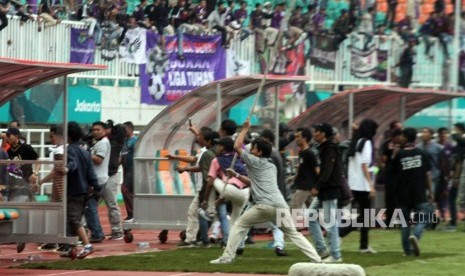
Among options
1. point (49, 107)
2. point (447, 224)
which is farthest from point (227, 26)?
point (49, 107)

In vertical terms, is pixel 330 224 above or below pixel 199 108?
below

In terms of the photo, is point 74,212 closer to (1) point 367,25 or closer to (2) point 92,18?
(2) point 92,18

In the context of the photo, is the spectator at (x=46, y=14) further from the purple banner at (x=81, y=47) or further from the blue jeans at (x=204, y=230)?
the blue jeans at (x=204, y=230)

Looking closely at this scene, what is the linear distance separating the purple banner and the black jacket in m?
14.9

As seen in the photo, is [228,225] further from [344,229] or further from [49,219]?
[49,219]

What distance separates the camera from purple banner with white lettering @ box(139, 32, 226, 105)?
1298 inches

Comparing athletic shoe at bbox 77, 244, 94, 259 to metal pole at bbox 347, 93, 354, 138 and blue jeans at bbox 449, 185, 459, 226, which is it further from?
blue jeans at bbox 449, 185, 459, 226

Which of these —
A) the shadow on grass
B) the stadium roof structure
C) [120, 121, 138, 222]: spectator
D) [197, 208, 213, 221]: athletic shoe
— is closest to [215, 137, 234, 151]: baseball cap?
[197, 208, 213, 221]: athletic shoe

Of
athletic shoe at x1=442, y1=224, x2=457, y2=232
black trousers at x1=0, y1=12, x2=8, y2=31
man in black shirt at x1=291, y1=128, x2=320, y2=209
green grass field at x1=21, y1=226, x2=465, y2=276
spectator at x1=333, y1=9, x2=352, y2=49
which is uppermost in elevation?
spectator at x1=333, y1=9, x2=352, y2=49

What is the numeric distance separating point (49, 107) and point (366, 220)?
5.50m

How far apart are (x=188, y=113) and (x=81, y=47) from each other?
34.2 ft

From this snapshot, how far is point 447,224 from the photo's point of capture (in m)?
24.8

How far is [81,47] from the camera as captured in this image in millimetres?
31234

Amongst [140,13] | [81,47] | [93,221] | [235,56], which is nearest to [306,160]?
[93,221]
